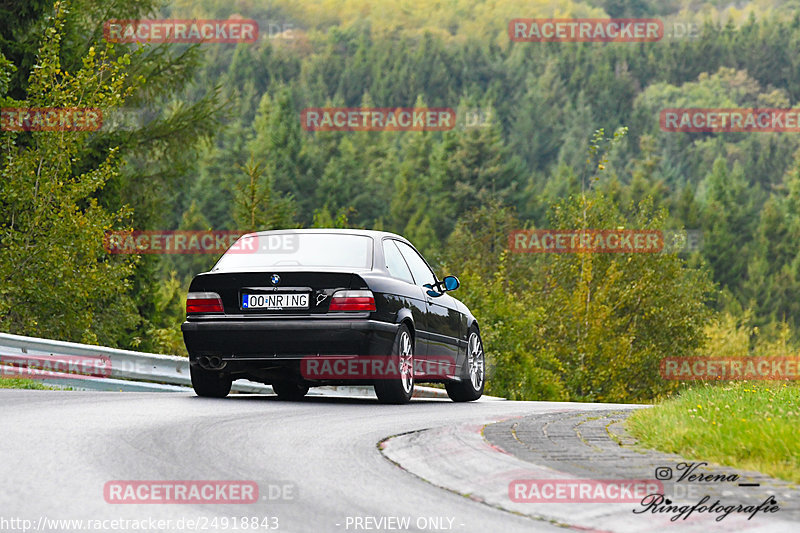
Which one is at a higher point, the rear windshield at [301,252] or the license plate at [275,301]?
the rear windshield at [301,252]

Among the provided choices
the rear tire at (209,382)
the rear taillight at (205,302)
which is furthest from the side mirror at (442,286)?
the rear taillight at (205,302)

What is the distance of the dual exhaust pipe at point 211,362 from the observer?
1149 cm

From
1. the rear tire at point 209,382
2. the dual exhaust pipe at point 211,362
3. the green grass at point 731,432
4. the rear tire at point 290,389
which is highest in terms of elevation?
the green grass at point 731,432

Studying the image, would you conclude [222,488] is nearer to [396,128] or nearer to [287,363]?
[287,363]

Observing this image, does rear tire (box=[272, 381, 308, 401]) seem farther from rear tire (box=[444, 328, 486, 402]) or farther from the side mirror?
the side mirror

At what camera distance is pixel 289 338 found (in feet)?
36.7

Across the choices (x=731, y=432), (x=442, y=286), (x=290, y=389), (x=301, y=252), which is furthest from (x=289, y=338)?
(x=731, y=432)

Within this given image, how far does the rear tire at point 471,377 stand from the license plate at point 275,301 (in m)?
3.43

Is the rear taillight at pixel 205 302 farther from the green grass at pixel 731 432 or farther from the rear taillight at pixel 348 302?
the green grass at pixel 731 432

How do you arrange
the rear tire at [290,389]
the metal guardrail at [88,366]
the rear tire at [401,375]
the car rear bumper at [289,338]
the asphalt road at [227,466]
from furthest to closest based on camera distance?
the rear tire at [290,389] < the metal guardrail at [88,366] < the rear tire at [401,375] < the car rear bumper at [289,338] < the asphalt road at [227,466]

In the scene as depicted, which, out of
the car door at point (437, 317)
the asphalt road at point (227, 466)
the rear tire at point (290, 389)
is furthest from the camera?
the rear tire at point (290, 389)

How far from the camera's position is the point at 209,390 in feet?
40.3

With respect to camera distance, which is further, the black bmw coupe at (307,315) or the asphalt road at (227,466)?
the black bmw coupe at (307,315)

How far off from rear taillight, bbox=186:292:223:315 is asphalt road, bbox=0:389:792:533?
1.05m
